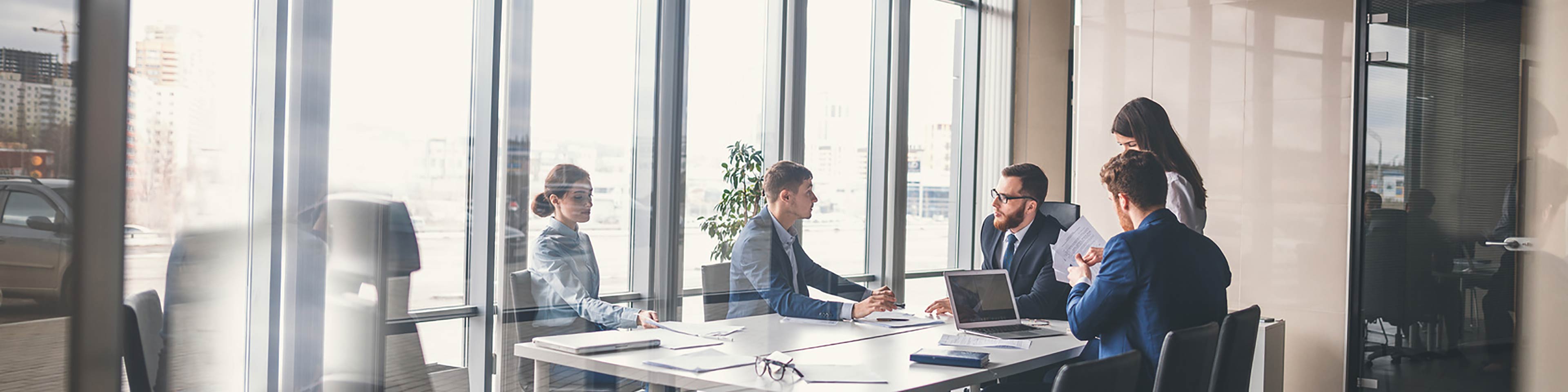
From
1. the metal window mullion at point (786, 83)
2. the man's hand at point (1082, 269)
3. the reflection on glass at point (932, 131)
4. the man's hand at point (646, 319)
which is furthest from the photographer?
the reflection on glass at point (932, 131)

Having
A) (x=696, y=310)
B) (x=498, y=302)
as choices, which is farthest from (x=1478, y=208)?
(x=498, y=302)

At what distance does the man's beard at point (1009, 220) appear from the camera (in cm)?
414

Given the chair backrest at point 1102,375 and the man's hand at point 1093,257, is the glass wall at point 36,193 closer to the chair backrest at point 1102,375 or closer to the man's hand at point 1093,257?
the chair backrest at point 1102,375

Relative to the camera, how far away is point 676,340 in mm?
3164

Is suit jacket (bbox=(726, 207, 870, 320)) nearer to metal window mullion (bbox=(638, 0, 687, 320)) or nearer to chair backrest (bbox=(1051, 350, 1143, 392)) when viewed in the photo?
metal window mullion (bbox=(638, 0, 687, 320))

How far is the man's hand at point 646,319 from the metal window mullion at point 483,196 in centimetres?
53

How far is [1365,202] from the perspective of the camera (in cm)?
499

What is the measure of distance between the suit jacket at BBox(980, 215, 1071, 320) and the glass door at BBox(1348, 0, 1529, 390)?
207cm

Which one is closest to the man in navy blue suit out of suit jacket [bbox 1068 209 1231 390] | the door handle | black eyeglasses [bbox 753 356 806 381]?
suit jacket [bbox 1068 209 1231 390]

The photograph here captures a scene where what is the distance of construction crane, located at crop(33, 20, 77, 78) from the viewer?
2018mm

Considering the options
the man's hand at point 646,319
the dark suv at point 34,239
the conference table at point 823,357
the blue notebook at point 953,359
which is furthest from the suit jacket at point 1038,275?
the dark suv at point 34,239

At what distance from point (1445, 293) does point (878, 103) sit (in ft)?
10.4

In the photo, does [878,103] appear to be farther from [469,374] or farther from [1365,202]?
[469,374]

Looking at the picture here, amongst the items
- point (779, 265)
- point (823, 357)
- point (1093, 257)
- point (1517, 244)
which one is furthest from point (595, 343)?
point (1517, 244)
